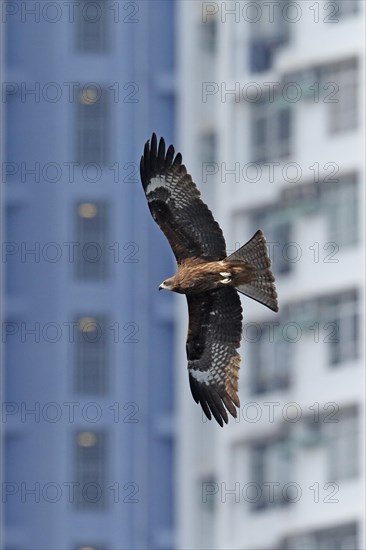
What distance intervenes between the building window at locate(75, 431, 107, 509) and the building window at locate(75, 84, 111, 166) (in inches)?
89.1

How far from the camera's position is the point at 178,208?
67.2ft

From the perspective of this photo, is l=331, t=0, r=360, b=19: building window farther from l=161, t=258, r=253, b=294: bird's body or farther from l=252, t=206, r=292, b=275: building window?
l=161, t=258, r=253, b=294: bird's body

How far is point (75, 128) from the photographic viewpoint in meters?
26.2

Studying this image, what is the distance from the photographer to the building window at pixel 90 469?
26109mm

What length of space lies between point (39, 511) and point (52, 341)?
1513mm

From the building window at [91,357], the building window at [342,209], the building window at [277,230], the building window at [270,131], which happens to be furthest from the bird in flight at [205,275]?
the building window at [270,131]

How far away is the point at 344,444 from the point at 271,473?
853mm

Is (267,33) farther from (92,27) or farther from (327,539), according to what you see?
(327,539)

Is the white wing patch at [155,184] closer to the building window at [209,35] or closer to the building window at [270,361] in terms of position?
the building window at [209,35]

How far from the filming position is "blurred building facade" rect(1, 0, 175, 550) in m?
26.1

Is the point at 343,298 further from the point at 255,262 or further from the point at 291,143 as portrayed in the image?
the point at 255,262

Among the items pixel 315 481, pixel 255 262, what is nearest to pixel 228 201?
pixel 315 481

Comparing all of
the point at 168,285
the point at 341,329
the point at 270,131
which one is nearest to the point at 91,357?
the point at 341,329

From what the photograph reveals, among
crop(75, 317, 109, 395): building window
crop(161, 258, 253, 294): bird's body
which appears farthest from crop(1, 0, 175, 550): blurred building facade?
crop(161, 258, 253, 294): bird's body
